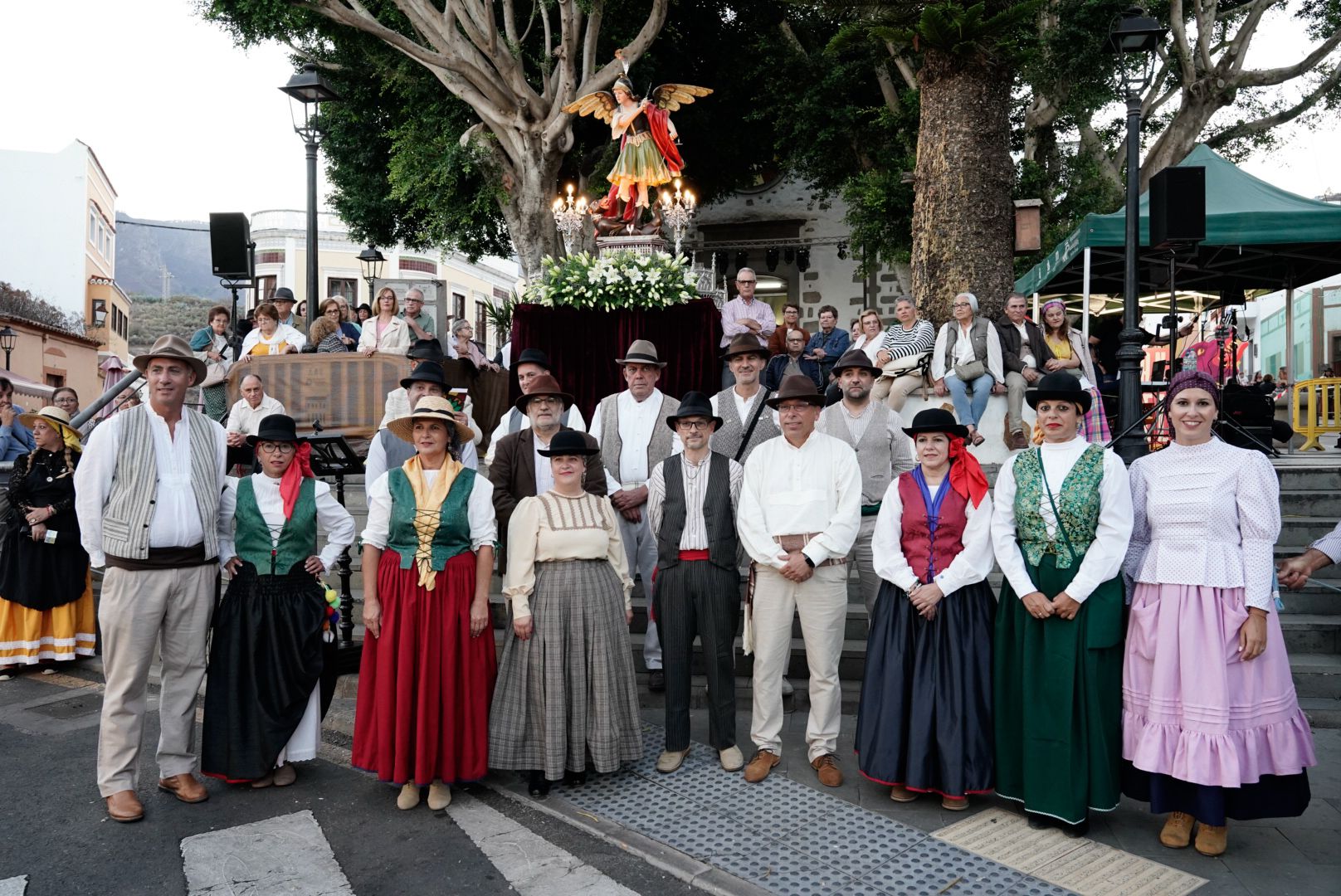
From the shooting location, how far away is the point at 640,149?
11203 millimetres

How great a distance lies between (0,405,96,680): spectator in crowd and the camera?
21.8ft

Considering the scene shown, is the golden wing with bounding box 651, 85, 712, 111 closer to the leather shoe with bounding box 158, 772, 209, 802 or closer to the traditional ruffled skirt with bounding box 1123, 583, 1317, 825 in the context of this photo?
the traditional ruffled skirt with bounding box 1123, 583, 1317, 825

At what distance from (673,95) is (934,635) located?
9.55m

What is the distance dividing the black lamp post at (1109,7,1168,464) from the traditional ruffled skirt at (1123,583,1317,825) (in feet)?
12.2

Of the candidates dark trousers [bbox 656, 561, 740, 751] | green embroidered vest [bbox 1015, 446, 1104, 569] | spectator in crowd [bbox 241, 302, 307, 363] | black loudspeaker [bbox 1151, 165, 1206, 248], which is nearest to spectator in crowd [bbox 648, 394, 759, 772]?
dark trousers [bbox 656, 561, 740, 751]

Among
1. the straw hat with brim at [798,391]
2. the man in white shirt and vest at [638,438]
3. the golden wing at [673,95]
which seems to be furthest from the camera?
the golden wing at [673,95]

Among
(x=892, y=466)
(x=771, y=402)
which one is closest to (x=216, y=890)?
(x=771, y=402)

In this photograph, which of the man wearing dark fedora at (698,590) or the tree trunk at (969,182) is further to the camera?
the tree trunk at (969,182)

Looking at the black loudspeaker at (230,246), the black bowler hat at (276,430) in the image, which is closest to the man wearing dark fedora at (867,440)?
the black bowler hat at (276,430)

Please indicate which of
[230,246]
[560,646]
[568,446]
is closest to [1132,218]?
[568,446]

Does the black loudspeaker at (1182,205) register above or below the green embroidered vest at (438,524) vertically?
above

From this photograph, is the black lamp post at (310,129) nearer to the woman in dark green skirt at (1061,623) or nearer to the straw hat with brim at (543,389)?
the straw hat with brim at (543,389)

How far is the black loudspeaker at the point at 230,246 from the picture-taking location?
9.65 metres

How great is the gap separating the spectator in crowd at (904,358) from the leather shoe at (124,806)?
6.32 m
